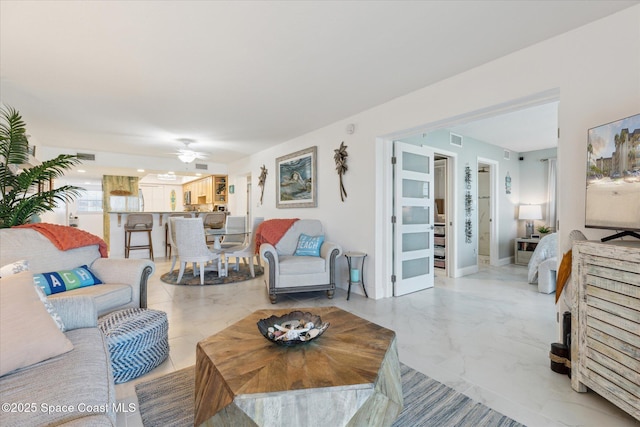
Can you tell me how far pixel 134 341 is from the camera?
1.92 metres

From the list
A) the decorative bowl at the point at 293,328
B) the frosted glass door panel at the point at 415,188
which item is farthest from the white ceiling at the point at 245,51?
the decorative bowl at the point at 293,328

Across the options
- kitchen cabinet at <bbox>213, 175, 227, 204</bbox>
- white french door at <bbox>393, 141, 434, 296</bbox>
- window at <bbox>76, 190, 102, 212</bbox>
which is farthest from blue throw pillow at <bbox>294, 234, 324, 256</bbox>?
window at <bbox>76, 190, 102, 212</bbox>

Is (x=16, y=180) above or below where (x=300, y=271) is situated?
above

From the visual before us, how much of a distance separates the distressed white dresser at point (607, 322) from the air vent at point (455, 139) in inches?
135

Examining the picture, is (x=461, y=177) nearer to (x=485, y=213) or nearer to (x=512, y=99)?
(x=485, y=213)

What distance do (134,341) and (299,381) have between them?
1.38 metres

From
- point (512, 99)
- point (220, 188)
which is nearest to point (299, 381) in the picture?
point (512, 99)

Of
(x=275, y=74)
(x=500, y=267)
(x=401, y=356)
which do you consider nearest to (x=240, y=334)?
(x=401, y=356)

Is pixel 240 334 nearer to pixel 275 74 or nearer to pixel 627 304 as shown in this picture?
pixel 627 304

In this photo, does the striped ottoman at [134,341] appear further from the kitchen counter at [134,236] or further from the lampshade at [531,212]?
the lampshade at [531,212]

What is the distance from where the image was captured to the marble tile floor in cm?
170

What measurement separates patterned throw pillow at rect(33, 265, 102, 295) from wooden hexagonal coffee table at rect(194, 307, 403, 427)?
5.21 feet

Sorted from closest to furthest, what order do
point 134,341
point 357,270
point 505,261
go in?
point 134,341, point 357,270, point 505,261

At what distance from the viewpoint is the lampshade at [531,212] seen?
598 cm
